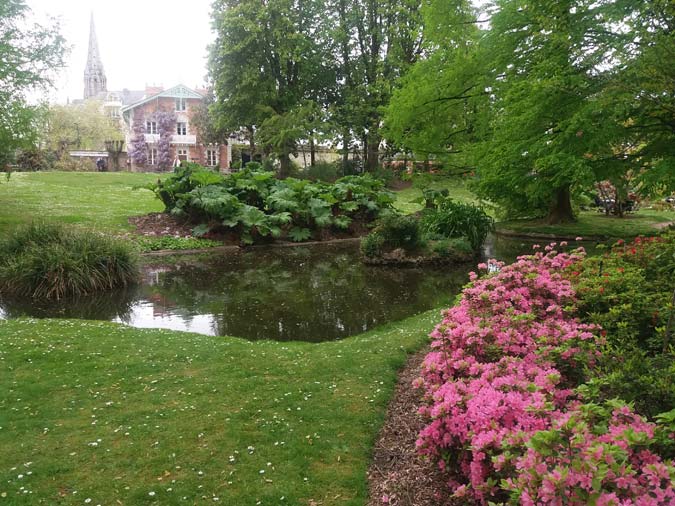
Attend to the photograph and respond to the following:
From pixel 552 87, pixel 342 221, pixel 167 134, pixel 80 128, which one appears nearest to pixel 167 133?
pixel 167 134

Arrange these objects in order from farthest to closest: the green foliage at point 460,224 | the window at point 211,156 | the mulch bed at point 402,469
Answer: the window at point 211,156 < the green foliage at point 460,224 < the mulch bed at point 402,469

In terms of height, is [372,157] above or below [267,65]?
below

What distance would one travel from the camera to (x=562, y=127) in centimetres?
923

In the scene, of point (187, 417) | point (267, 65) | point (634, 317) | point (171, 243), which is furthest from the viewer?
point (267, 65)

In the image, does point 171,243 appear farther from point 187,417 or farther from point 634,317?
point 634,317

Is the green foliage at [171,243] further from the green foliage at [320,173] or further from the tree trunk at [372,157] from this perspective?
the tree trunk at [372,157]

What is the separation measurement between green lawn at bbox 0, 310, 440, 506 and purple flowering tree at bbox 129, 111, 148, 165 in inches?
1952

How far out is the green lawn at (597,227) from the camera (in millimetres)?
16125

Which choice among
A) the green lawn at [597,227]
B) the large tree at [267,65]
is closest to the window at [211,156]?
the large tree at [267,65]

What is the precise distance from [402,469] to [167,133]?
54.0m

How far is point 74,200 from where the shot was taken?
66.0ft

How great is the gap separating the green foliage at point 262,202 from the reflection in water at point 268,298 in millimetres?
1909

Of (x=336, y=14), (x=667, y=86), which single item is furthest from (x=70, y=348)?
(x=336, y=14)

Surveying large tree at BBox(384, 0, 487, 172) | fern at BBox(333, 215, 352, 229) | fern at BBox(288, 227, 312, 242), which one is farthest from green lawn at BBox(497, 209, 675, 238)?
fern at BBox(288, 227, 312, 242)
